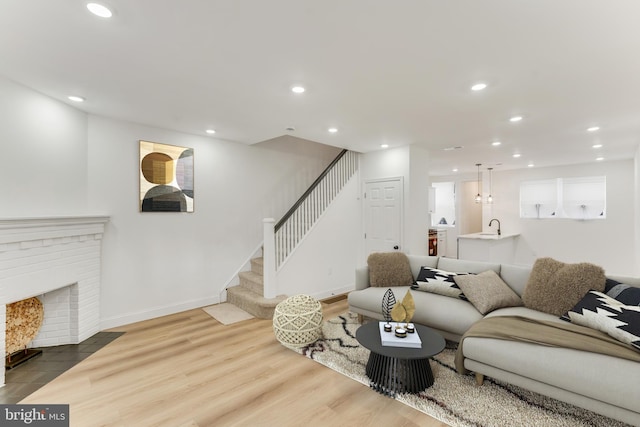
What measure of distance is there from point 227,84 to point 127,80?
85cm

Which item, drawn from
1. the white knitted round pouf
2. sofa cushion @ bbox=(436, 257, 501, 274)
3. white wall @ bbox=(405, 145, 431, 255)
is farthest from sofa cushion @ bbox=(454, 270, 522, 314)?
white wall @ bbox=(405, 145, 431, 255)

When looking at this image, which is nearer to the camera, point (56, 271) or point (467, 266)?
point (56, 271)

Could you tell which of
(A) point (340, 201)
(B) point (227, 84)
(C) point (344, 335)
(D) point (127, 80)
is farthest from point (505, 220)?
(D) point (127, 80)

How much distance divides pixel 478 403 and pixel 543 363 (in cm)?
54

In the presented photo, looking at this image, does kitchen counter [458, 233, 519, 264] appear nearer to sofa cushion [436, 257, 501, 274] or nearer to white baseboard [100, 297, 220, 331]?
sofa cushion [436, 257, 501, 274]

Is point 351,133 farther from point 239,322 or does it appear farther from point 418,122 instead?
point 239,322

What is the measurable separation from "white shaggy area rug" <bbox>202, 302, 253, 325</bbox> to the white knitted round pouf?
3.33ft

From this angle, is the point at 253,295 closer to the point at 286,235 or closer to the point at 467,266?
the point at 286,235

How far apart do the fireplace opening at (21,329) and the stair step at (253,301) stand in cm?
218

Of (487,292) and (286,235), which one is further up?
(286,235)

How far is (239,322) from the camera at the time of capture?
3.94m

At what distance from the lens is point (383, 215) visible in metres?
5.40

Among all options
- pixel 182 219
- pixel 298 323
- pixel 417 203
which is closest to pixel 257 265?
pixel 182 219

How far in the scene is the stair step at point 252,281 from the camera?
177 inches
